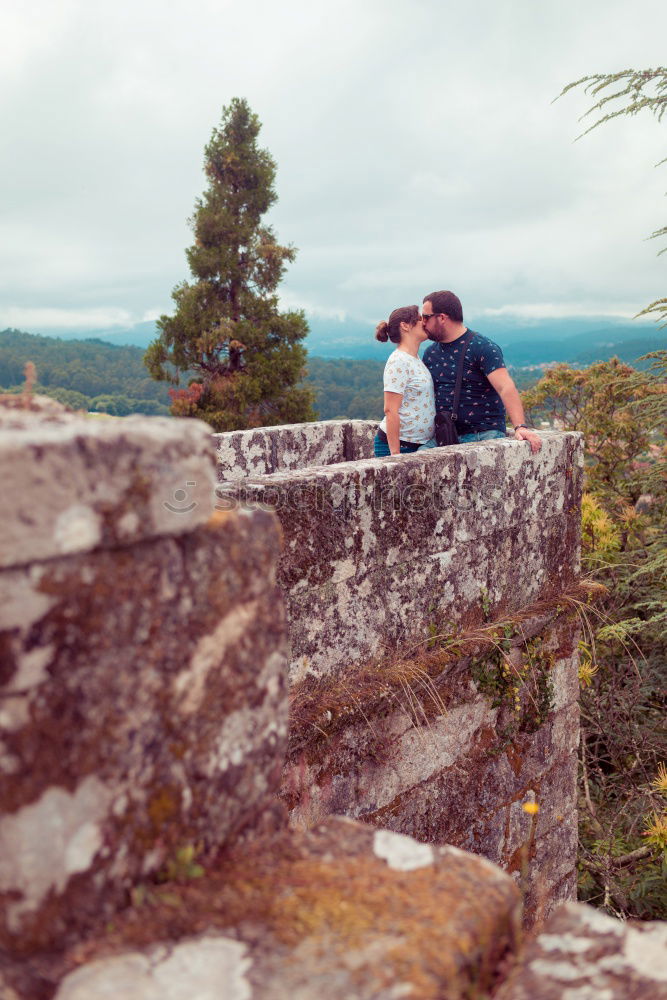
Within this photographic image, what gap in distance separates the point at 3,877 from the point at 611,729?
26.6 feet

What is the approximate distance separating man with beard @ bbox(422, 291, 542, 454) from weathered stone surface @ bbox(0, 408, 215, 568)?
3.70 meters

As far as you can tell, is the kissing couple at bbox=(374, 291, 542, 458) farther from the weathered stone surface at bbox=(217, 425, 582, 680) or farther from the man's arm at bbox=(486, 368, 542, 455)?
the weathered stone surface at bbox=(217, 425, 582, 680)

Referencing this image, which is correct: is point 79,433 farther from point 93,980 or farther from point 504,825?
point 504,825

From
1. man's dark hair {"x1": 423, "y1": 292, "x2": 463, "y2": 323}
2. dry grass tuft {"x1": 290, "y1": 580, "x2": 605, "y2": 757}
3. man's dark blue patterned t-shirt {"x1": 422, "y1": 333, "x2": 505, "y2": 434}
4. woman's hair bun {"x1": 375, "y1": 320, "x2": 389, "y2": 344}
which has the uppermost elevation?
man's dark hair {"x1": 423, "y1": 292, "x2": 463, "y2": 323}

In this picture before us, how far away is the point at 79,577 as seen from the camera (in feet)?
3.73

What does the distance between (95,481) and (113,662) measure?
0.88 feet

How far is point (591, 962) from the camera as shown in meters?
1.25

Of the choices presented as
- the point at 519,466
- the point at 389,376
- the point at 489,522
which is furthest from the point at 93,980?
the point at 389,376

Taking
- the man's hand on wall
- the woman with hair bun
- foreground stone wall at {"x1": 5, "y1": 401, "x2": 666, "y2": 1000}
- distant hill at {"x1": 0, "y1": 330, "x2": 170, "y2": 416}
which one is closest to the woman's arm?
the woman with hair bun

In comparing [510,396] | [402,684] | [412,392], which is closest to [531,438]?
[510,396]

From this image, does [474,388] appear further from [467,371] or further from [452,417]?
[452,417]

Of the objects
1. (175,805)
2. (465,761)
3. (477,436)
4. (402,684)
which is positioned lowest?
(465,761)

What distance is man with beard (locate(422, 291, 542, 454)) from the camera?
4.82m

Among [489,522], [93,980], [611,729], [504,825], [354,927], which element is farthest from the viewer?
[611,729]
